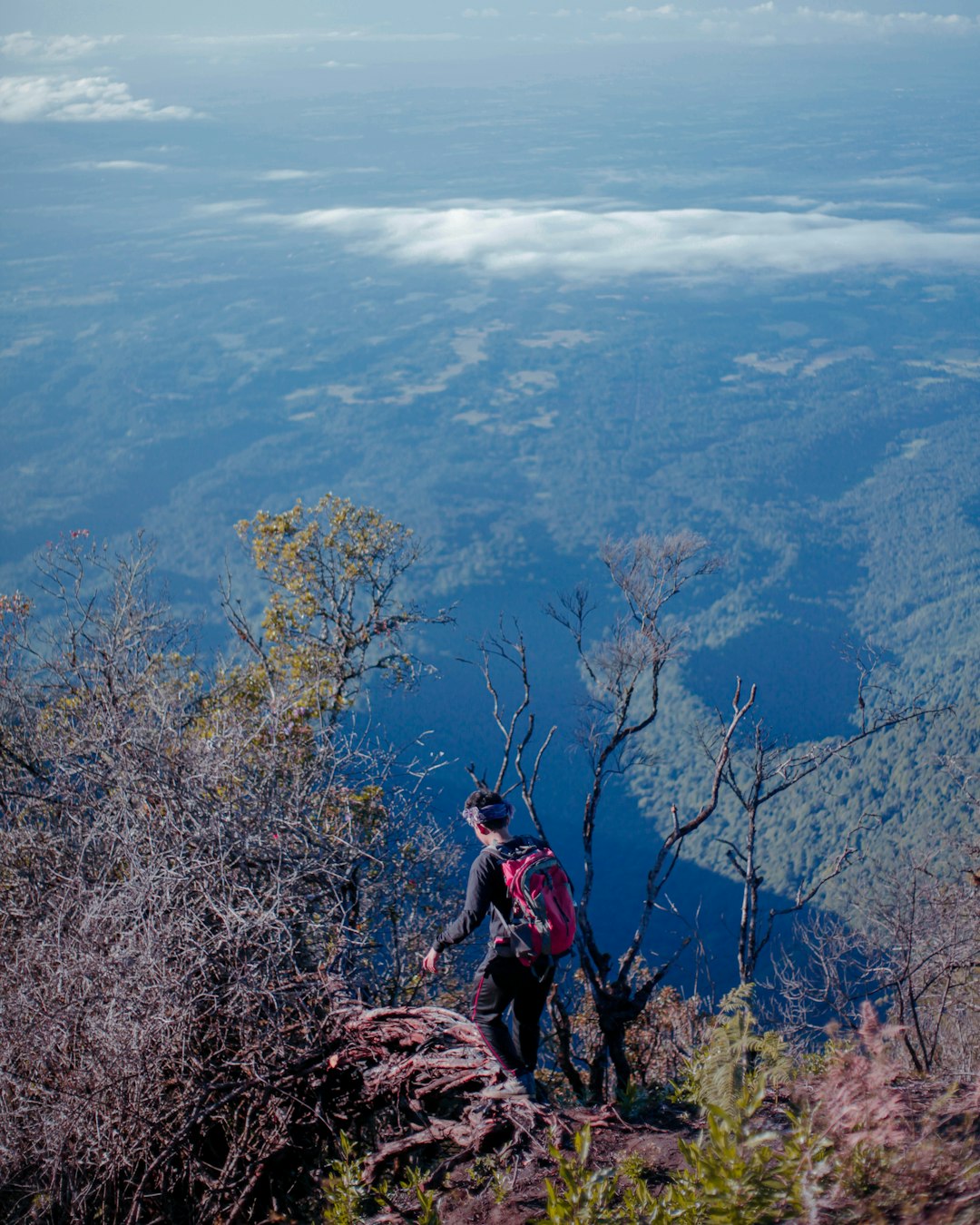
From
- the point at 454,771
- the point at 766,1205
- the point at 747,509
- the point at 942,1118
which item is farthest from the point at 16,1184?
the point at 747,509

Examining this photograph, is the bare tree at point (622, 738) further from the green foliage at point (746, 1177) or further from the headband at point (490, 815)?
the green foliage at point (746, 1177)

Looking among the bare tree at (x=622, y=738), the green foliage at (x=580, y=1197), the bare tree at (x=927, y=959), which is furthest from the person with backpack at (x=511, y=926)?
the bare tree at (x=927, y=959)

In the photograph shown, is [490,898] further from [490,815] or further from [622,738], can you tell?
[622,738]

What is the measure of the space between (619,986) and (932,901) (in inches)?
251

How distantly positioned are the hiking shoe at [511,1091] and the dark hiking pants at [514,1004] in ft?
0.16

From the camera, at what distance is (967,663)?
339ft

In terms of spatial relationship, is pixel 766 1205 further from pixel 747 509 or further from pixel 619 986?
pixel 747 509

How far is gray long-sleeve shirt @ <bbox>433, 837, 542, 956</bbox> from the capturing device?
5648mm

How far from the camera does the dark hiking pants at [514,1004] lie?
572cm

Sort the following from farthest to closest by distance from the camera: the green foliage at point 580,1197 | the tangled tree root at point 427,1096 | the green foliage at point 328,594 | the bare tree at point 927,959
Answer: the green foliage at point 328,594 → the bare tree at point 927,959 → the tangled tree root at point 427,1096 → the green foliage at point 580,1197

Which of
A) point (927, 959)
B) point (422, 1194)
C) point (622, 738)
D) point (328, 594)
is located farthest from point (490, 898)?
point (328, 594)

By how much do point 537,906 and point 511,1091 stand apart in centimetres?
109

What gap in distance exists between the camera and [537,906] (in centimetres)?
557

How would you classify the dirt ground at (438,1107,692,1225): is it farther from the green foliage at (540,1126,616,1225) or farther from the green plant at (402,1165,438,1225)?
the green foliage at (540,1126,616,1225)
